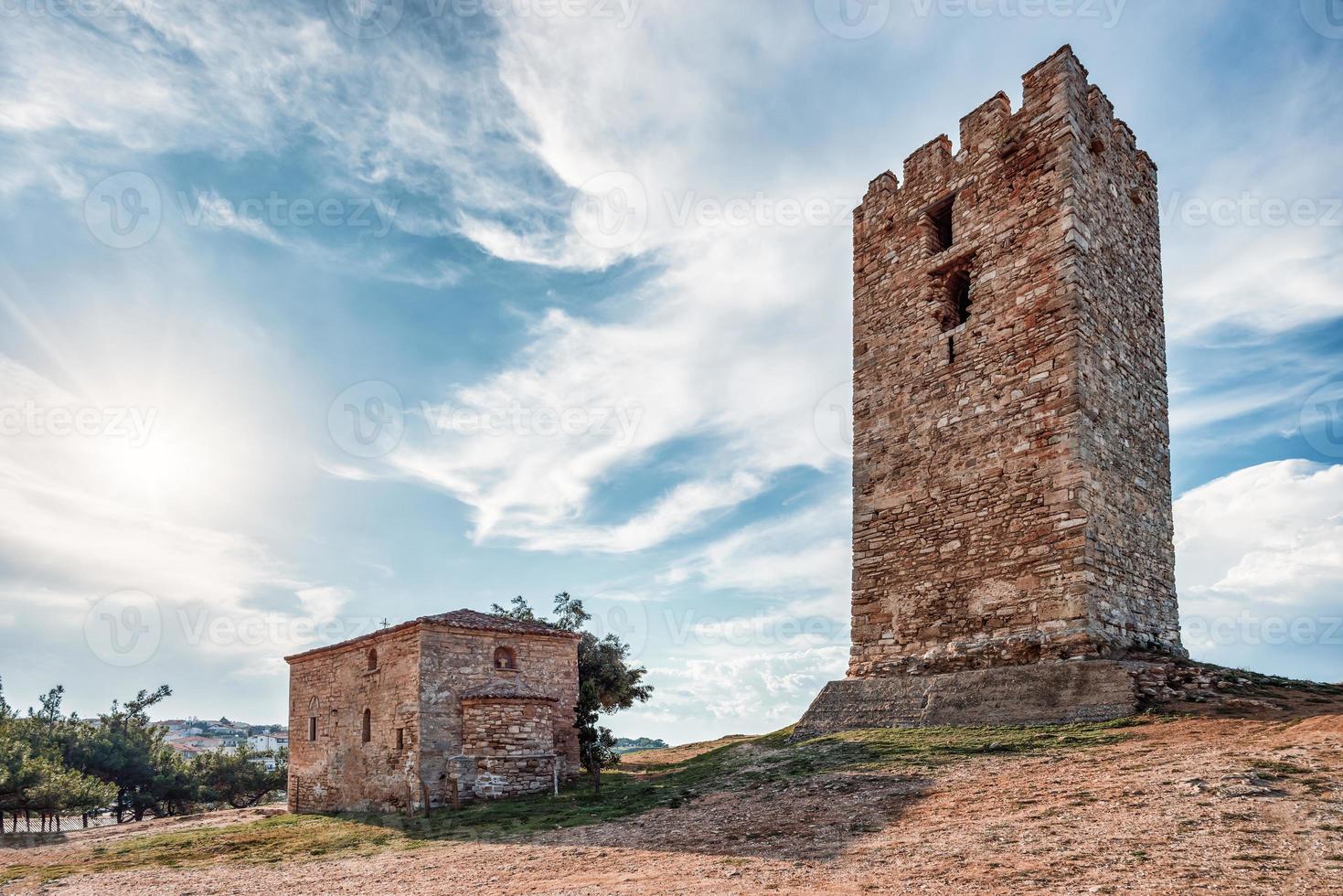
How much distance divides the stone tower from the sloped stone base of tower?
0.14ft

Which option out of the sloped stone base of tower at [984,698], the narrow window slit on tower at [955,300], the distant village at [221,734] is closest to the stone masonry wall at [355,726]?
the sloped stone base of tower at [984,698]

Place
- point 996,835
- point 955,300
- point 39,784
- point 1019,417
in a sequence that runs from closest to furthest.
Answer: point 996,835 < point 1019,417 < point 955,300 < point 39,784

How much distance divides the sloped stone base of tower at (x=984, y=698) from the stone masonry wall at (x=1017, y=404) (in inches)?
15.9

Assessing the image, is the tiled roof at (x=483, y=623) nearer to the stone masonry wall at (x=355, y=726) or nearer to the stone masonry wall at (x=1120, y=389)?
the stone masonry wall at (x=355, y=726)

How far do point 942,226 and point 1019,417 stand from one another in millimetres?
4755

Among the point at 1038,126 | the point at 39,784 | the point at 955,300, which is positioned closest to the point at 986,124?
the point at 1038,126

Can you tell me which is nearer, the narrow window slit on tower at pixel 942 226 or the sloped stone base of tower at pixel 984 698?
the sloped stone base of tower at pixel 984 698

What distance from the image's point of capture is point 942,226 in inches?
641

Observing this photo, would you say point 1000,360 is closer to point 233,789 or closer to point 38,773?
point 38,773

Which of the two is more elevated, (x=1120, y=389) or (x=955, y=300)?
(x=955, y=300)

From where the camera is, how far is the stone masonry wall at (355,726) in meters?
20.8

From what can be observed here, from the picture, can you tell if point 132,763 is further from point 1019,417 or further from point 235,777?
point 1019,417

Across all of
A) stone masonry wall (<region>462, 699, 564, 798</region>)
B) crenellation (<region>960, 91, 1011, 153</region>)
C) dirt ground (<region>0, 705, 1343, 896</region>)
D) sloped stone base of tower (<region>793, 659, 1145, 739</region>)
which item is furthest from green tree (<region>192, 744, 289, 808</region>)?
crenellation (<region>960, 91, 1011, 153</region>)

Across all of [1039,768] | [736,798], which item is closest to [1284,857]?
[1039,768]
